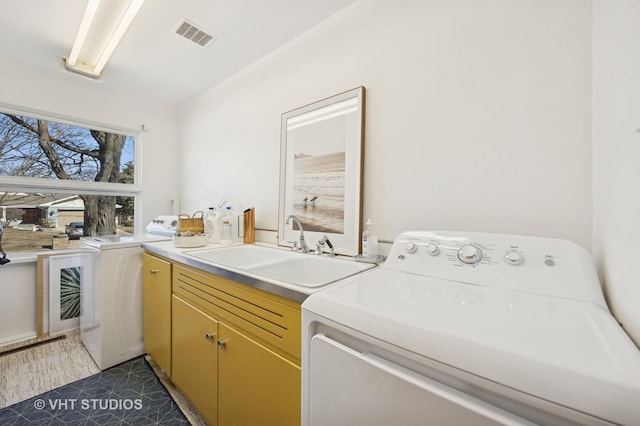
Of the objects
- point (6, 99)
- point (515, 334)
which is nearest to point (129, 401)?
point (515, 334)

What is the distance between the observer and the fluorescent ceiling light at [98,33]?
1.46m

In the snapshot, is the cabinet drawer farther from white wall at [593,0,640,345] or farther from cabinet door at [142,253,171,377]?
white wall at [593,0,640,345]

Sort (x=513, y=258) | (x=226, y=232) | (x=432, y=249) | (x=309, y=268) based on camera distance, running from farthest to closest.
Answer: (x=226, y=232)
(x=309, y=268)
(x=432, y=249)
(x=513, y=258)

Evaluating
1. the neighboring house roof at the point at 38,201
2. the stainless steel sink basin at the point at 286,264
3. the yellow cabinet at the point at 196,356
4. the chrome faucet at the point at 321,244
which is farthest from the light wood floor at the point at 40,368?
the chrome faucet at the point at 321,244

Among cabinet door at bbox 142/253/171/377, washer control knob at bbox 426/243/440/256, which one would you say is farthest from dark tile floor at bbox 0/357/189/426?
washer control knob at bbox 426/243/440/256

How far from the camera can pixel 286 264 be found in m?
1.44

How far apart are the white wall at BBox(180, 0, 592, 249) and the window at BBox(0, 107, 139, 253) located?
2.26 meters

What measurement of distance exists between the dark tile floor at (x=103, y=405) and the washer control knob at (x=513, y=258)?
1804mm

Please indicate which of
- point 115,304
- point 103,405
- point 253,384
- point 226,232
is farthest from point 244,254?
point 103,405

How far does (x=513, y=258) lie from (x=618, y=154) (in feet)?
1.24

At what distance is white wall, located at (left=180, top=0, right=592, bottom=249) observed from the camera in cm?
95

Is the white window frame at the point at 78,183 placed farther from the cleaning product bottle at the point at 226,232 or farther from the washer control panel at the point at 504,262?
the washer control panel at the point at 504,262

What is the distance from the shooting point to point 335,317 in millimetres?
688

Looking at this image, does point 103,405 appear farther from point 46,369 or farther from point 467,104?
point 467,104
